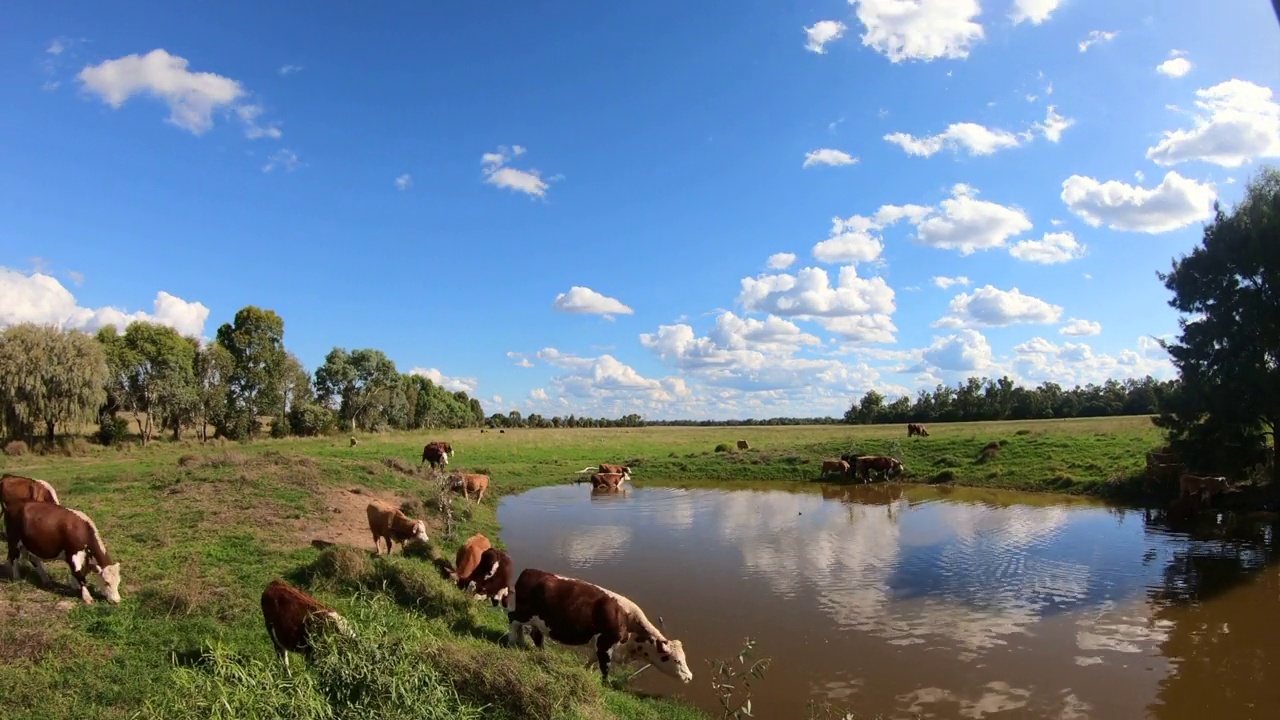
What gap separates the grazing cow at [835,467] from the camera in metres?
36.8

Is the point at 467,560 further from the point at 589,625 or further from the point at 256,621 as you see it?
the point at 589,625

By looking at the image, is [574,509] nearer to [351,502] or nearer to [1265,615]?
[351,502]

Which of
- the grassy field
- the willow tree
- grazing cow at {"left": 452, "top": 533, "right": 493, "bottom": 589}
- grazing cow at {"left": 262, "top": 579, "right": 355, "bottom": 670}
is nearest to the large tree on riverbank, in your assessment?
the grassy field

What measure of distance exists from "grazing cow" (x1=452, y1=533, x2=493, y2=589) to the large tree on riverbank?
25.2 m

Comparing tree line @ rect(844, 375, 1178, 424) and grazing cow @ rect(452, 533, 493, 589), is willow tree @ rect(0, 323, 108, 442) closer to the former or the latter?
grazing cow @ rect(452, 533, 493, 589)

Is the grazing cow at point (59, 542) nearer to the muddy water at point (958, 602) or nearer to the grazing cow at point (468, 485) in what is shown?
the muddy water at point (958, 602)

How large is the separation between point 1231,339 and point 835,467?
18.2m

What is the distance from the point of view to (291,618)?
27.0 feet

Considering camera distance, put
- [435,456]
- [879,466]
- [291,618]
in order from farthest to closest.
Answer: [879,466] < [435,456] < [291,618]

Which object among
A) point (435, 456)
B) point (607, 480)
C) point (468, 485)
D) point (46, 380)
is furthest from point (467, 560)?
point (46, 380)

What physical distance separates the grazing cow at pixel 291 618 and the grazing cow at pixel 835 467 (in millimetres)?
32150

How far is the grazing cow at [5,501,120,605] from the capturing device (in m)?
10.4

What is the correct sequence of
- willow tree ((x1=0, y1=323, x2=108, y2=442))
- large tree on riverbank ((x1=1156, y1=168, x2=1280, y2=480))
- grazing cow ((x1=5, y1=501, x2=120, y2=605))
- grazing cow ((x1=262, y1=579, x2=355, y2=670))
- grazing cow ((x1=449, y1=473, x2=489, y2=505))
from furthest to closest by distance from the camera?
willow tree ((x1=0, y1=323, x2=108, y2=442)) → grazing cow ((x1=449, y1=473, x2=489, y2=505)) → large tree on riverbank ((x1=1156, y1=168, x2=1280, y2=480)) → grazing cow ((x1=5, y1=501, x2=120, y2=605)) → grazing cow ((x1=262, y1=579, x2=355, y2=670))

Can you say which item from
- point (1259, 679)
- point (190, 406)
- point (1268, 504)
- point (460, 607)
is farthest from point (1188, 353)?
point (190, 406)
